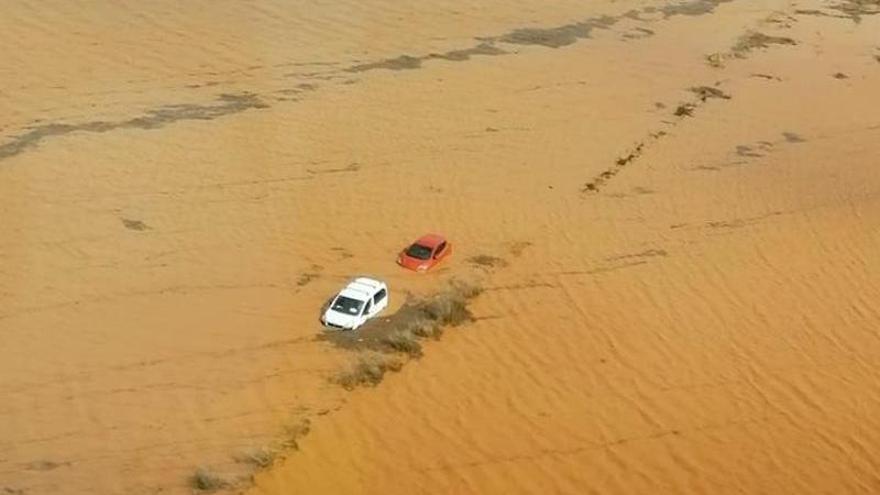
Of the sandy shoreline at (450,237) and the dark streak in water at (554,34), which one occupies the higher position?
the dark streak in water at (554,34)

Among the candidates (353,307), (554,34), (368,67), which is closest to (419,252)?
(353,307)

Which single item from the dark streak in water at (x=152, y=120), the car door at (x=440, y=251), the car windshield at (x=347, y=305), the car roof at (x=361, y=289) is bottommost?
the car door at (x=440, y=251)

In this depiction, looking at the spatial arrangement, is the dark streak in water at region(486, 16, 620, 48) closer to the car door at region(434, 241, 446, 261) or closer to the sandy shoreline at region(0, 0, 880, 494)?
the sandy shoreline at region(0, 0, 880, 494)

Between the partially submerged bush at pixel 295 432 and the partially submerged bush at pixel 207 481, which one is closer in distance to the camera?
the partially submerged bush at pixel 207 481

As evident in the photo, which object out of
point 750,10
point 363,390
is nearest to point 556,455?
point 363,390

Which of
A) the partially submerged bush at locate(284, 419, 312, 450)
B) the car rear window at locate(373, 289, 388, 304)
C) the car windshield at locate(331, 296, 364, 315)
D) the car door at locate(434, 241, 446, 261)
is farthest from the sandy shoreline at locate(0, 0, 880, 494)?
the car windshield at locate(331, 296, 364, 315)

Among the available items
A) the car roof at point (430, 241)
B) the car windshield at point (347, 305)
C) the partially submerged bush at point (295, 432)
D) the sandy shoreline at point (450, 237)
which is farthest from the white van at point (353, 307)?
the partially submerged bush at point (295, 432)

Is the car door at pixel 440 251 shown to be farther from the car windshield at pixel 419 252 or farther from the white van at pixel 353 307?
the white van at pixel 353 307

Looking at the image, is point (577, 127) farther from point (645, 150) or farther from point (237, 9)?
point (237, 9)
